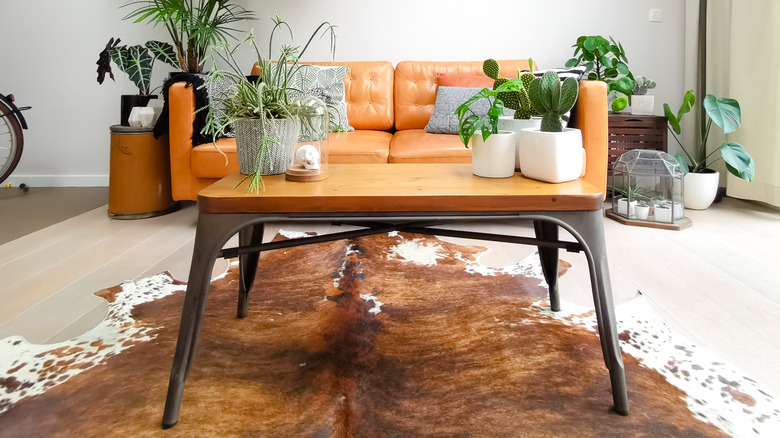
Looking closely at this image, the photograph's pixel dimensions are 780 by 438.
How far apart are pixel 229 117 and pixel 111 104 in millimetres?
3049

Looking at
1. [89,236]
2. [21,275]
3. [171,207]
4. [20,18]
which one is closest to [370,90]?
[171,207]

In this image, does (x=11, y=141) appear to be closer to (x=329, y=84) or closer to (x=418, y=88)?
(x=329, y=84)

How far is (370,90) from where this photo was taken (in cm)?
328

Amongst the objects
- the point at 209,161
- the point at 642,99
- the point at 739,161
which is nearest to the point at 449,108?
the point at 642,99

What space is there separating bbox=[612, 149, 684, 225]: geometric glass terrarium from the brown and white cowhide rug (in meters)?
1.20

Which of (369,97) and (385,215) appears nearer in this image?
(385,215)

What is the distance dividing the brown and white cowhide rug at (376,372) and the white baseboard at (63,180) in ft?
8.08

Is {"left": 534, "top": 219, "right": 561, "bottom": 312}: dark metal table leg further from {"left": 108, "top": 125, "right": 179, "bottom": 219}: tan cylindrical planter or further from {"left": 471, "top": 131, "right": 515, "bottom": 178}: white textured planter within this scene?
{"left": 108, "top": 125, "right": 179, "bottom": 219}: tan cylindrical planter

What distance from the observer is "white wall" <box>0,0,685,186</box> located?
3.56 metres

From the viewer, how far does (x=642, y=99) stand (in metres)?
3.17

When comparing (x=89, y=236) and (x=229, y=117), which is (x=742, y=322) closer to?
(x=229, y=117)

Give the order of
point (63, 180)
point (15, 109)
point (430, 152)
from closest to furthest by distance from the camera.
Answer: point (430, 152), point (15, 109), point (63, 180)

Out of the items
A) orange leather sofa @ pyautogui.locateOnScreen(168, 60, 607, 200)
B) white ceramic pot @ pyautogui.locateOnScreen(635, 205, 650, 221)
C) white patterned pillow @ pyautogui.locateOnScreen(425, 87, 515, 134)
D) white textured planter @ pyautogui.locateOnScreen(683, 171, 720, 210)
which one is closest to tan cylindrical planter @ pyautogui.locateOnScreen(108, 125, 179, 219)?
orange leather sofa @ pyautogui.locateOnScreen(168, 60, 607, 200)

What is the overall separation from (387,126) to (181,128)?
48.4 inches
